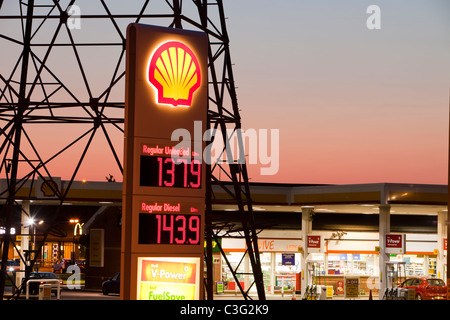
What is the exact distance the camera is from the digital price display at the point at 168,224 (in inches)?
639

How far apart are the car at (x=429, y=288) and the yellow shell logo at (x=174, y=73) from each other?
33.6 meters

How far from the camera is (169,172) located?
647 inches

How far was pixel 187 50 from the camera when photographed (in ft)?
56.3

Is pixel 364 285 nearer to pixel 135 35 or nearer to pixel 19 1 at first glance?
pixel 19 1

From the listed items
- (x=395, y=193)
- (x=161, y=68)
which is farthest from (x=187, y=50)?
(x=395, y=193)

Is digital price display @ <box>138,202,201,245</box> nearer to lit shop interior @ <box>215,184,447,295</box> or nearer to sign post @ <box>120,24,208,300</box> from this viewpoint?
sign post @ <box>120,24,208,300</box>

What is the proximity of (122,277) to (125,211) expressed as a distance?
133cm

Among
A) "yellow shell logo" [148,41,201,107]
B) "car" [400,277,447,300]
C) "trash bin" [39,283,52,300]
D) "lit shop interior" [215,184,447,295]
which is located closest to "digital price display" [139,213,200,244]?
"yellow shell logo" [148,41,201,107]

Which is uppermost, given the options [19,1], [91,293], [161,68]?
[19,1]

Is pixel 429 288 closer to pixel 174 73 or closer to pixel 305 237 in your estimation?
pixel 305 237

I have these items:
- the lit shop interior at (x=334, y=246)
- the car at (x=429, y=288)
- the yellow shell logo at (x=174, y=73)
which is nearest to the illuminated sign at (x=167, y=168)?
the yellow shell logo at (x=174, y=73)

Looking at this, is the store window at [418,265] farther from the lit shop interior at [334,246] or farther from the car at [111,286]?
the car at [111,286]
